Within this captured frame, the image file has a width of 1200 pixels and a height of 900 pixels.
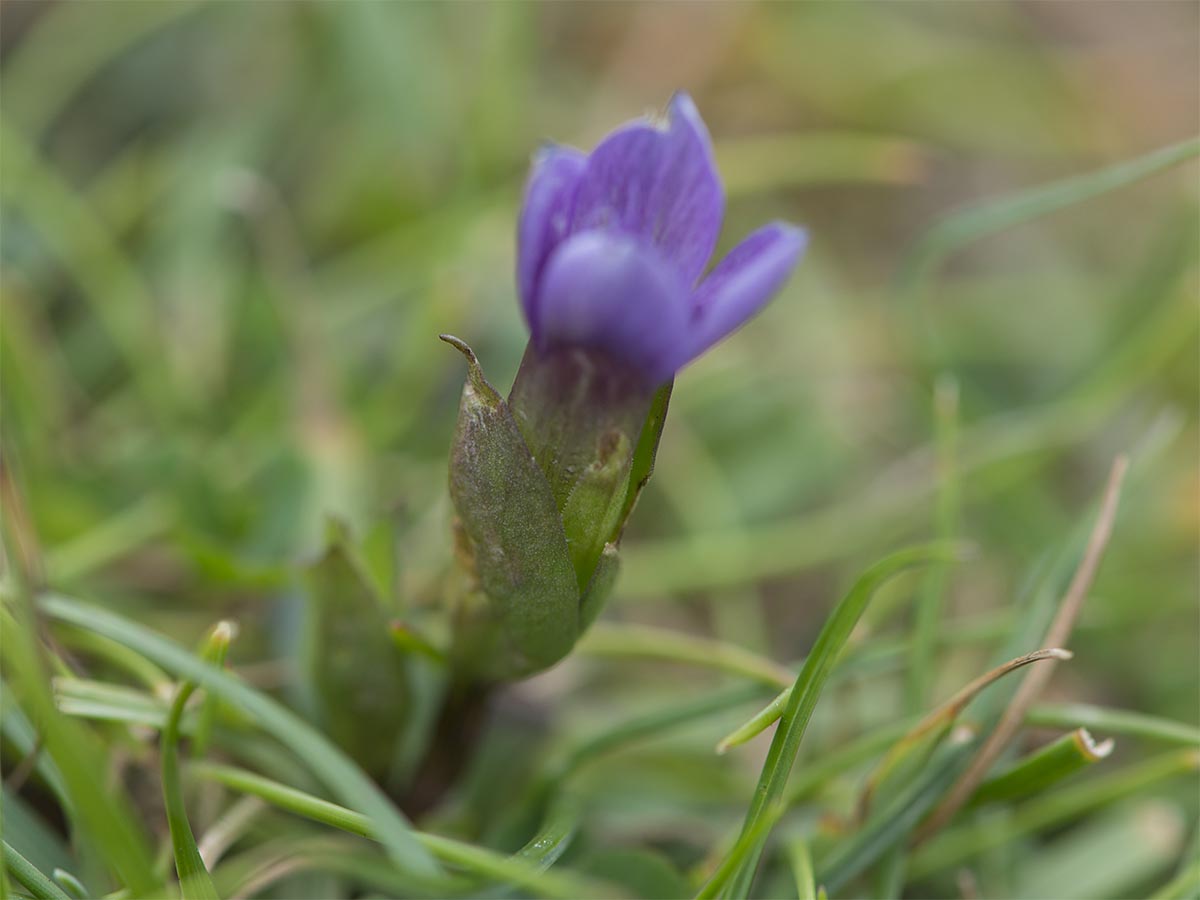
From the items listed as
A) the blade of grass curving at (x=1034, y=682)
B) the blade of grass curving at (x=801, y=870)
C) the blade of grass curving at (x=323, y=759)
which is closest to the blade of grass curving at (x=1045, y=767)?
the blade of grass curving at (x=1034, y=682)

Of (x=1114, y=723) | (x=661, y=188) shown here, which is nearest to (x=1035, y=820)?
(x=1114, y=723)

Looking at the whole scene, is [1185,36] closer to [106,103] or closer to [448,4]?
[448,4]

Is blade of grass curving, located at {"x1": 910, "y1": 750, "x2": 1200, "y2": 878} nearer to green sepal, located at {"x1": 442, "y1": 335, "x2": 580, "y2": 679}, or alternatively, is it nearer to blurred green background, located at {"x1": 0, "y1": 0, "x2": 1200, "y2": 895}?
blurred green background, located at {"x1": 0, "y1": 0, "x2": 1200, "y2": 895}

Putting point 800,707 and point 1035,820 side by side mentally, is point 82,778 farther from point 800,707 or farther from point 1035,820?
point 1035,820

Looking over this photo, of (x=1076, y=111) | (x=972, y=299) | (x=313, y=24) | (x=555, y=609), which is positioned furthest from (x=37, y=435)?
(x=1076, y=111)

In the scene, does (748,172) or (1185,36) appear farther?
(1185,36)

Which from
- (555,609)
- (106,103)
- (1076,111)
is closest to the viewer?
(555,609)
